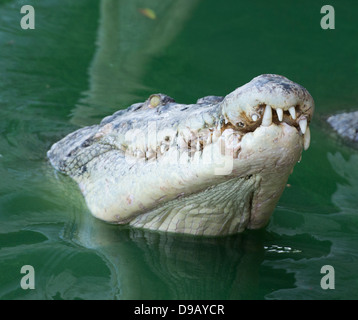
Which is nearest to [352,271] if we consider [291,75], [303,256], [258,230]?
[303,256]

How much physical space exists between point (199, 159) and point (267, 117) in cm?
36

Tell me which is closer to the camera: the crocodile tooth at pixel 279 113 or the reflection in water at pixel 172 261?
the crocodile tooth at pixel 279 113

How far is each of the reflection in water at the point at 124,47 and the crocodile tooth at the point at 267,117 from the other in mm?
2809

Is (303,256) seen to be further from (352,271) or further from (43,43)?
(43,43)

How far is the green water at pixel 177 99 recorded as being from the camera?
267 centimetres

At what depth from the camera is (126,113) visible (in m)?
3.52

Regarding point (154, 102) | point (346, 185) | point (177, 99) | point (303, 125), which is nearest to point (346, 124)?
point (346, 185)

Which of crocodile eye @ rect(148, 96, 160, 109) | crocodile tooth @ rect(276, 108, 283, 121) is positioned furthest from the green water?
crocodile tooth @ rect(276, 108, 283, 121)

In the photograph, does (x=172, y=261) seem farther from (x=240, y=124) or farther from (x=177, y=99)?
(x=177, y=99)

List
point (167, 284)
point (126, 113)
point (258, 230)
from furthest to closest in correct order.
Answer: point (126, 113), point (258, 230), point (167, 284)

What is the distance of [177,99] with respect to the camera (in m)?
5.53

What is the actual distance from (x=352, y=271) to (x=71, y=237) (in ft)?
4.49

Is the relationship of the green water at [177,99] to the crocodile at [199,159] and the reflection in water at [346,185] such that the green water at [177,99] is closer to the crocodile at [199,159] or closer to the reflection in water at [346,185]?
the reflection in water at [346,185]

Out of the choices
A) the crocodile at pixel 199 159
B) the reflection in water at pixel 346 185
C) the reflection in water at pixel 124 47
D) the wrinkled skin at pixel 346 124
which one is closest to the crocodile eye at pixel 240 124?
the crocodile at pixel 199 159
